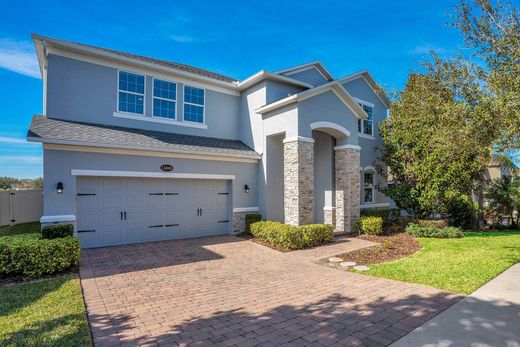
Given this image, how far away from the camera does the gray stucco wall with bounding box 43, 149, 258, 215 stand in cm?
955

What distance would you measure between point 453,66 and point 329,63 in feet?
30.3

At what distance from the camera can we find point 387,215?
54.1 ft

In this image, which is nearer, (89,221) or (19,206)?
(89,221)

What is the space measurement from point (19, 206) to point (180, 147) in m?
11.5

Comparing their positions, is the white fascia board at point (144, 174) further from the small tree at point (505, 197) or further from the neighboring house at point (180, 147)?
the small tree at point (505, 197)

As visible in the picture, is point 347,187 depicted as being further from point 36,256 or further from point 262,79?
point 36,256

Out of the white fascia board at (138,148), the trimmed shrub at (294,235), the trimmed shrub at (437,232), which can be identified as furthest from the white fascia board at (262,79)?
the trimmed shrub at (437,232)

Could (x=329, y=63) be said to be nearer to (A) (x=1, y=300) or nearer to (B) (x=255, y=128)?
(B) (x=255, y=128)

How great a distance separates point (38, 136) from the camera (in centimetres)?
912

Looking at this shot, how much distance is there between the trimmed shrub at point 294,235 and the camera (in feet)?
34.1

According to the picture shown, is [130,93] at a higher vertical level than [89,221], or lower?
higher

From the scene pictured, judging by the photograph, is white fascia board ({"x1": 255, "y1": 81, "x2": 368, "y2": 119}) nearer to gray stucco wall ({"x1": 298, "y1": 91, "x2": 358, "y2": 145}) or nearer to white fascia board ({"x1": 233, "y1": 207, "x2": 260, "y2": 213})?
gray stucco wall ({"x1": 298, "y1": 91, "x2": 358, "y2": 145})

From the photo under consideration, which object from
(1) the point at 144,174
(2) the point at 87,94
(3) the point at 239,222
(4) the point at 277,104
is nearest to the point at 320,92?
(4) the point at 277,104

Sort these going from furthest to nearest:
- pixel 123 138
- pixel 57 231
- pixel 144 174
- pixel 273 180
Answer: pixel 273 180, pixel 144 174, pixel 123 138, pixel 57 231
